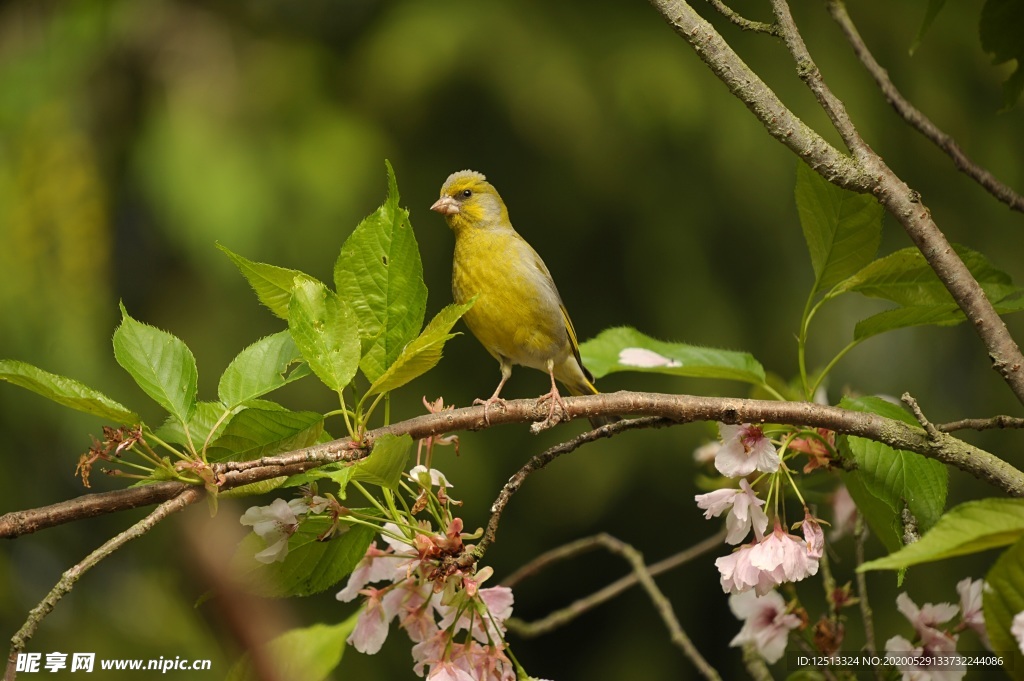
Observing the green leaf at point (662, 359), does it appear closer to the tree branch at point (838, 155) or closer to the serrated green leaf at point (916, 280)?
the serrated green leaf at point (916, 280)

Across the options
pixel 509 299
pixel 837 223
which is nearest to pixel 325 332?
pixel 837 223

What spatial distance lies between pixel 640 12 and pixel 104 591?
3.97m

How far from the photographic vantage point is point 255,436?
3.71 ft

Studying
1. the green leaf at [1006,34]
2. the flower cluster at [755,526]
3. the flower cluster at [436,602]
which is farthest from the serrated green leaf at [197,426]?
the green leaf at [1006,34]

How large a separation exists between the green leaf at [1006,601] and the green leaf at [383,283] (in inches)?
25.1

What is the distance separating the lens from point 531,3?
532 cm

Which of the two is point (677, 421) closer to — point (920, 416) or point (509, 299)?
point (920, 416)

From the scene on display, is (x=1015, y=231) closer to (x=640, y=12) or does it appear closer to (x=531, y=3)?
(x=640, y=12)

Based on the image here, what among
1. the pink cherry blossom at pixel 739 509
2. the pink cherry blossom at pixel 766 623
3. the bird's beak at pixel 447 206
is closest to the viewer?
the pink cherry blossom at pixel 739 509

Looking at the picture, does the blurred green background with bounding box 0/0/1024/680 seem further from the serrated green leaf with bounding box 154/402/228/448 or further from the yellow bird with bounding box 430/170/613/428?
the serrated green leaf with bounding box 154/402/228/448

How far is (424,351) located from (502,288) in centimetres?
136

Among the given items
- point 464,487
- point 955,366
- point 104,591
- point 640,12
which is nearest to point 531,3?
point 640,12

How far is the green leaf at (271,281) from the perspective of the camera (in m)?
1.16

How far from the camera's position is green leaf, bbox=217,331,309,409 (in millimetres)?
1186
